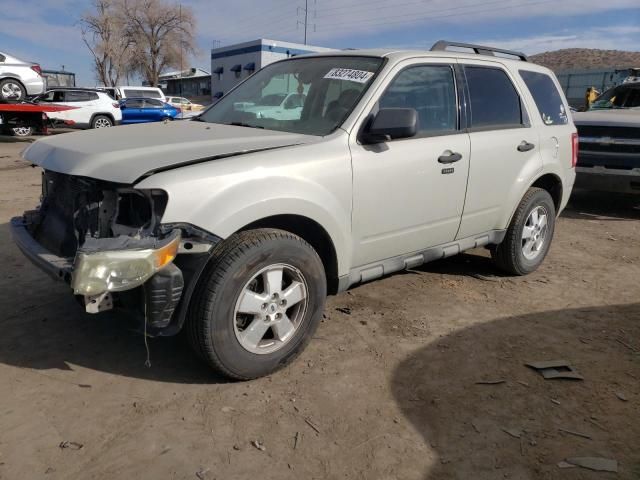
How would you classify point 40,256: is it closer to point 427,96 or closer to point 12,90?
point 427,96

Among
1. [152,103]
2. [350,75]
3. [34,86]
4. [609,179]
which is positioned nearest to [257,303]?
[350,75]

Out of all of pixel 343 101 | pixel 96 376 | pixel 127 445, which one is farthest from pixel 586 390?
pixel 96 376

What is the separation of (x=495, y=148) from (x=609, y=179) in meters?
4.31

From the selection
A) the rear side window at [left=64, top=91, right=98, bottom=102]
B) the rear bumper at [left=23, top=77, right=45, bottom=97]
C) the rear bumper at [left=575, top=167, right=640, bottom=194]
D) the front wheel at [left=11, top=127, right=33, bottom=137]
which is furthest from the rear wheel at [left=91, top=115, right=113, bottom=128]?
the rear bumper at [left=575, top=167, right=640, bottom=194]

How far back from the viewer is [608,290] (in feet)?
15.6

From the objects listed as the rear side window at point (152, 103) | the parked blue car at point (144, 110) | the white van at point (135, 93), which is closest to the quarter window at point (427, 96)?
the parked blue car at point (144, 110)

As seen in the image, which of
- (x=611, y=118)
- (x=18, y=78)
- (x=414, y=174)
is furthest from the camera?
(x=18, y=78)

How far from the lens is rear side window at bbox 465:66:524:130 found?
13.7 feet

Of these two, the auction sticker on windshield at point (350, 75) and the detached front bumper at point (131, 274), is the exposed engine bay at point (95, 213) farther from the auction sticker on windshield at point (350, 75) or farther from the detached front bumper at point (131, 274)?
the auction sticker on windshield at point (350, 75)

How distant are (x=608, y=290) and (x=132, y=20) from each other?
59437 mm

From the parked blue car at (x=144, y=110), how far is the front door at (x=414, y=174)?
862 inches

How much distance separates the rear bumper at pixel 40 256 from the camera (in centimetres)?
267

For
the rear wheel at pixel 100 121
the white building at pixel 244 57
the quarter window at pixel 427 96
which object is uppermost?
the white building at pixel 244 57

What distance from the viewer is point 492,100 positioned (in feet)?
14.3
